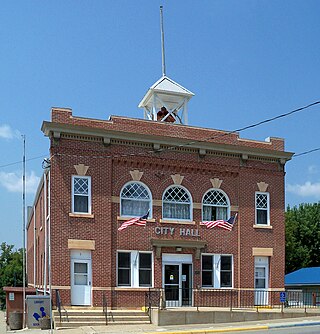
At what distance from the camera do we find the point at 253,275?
2852cm

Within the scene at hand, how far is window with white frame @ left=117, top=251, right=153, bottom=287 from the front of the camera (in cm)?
2619

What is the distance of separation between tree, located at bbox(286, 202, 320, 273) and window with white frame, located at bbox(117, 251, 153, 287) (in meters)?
35.8

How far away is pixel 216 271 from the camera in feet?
91.7

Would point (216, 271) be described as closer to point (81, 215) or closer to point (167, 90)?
point (81, 215)

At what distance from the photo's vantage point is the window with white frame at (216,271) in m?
27.8

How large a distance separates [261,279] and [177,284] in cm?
453

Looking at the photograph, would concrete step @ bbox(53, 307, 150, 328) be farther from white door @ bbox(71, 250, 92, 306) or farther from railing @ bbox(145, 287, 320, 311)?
railing @ bbox(145, 287, 320, 311)

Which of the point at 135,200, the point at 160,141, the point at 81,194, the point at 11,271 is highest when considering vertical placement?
the point at 160,141

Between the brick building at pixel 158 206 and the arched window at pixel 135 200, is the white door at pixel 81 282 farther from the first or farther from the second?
the arched window at pixel 135 200

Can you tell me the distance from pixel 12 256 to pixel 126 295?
4305 centimetres

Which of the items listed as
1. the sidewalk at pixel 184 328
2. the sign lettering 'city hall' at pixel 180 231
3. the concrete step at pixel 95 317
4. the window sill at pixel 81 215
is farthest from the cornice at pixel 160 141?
the sidewalk at pixel 184 328

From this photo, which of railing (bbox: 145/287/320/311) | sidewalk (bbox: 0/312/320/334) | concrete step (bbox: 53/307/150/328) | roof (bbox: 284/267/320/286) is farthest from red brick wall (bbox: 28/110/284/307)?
roof (bbox: 284/267/320/286)

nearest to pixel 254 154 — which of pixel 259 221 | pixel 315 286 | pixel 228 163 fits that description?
pixel 228 163

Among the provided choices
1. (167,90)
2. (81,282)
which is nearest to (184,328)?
(81,282)
